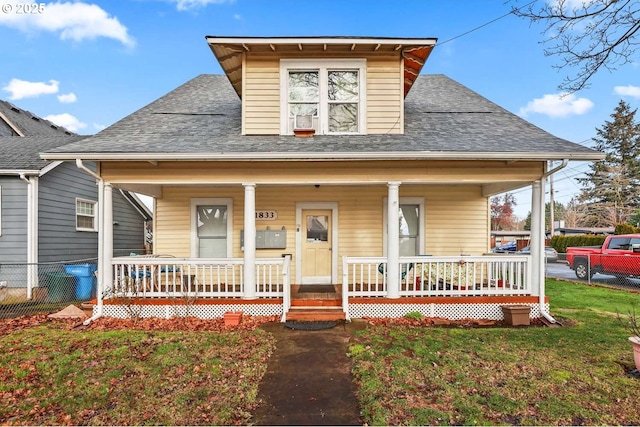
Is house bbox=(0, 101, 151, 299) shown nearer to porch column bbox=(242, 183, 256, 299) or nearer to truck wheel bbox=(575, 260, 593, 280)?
porch column bbox=(242, 183, 256, 299)

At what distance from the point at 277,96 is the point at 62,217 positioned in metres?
8.01

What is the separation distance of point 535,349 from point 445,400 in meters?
2.46

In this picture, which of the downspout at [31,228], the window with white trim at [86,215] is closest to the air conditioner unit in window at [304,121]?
the downspout at [31,228]

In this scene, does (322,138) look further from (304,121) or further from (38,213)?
(38,213)

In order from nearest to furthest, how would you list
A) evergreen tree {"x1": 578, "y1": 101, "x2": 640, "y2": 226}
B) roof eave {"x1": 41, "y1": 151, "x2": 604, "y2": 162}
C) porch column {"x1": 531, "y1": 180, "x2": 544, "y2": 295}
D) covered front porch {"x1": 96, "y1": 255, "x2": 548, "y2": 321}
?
roof eave {"x1": 41, "y1": 151, "x2": 604, "y2": 162}
covered front porch {"x1": 96, "y1": 255, "x2": 548, "y2": 321}
porch column {"x1": 531, "y1": 180, "x2": 544, "y2": 295}
evergreen tree {"x1": 578, "y1": 101, "x2": 640, "y2": 226}

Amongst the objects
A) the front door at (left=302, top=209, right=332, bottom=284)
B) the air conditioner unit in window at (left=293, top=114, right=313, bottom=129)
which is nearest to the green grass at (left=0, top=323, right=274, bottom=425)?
the front door at (left=302, top=209, right=332, bottom=284)

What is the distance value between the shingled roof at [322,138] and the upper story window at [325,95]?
416 millimetres

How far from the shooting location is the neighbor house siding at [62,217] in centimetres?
963

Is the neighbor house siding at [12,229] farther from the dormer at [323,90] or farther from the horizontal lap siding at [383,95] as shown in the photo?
the horizontal lap siding at [383,95]

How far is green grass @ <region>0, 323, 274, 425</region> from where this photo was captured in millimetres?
3381

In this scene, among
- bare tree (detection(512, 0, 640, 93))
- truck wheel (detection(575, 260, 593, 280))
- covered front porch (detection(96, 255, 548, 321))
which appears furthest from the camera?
truck wheel (detection(575, 260, 593, 280))

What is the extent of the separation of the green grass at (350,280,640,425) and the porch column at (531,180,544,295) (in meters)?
0.96

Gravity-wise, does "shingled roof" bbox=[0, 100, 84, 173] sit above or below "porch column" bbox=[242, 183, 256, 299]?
above

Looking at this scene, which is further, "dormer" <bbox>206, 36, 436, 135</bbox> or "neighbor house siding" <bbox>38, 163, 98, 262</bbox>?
"neighbor house siding" <bbox>38, 163, 98, 262</bbox>
